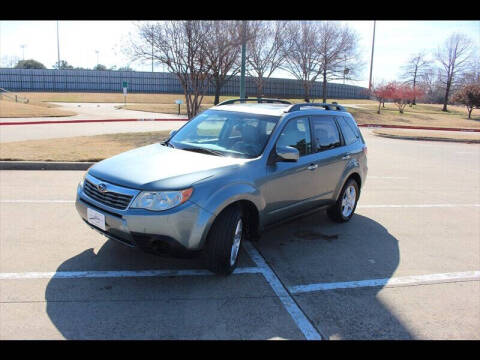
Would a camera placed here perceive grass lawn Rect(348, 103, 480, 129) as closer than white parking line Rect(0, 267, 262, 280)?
No

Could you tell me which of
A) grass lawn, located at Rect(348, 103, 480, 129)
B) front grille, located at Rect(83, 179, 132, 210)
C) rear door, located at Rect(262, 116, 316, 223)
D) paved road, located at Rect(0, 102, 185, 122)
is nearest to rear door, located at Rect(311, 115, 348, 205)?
rear door, located at Rect(262, 116, 316, 223)

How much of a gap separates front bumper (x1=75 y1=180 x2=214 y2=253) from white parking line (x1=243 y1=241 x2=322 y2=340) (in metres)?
0.87

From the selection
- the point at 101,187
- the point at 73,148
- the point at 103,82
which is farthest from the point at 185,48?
the point at 103,82

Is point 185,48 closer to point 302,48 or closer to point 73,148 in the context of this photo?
point 73,148

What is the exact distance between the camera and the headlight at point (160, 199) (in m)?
3.67

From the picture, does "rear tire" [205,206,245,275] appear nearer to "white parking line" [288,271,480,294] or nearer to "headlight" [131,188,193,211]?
"headlight" [131,188,193,211]

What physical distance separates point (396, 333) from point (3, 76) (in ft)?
212

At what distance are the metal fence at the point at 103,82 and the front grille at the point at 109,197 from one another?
53291 millimetres

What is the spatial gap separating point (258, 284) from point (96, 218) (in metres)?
1.72

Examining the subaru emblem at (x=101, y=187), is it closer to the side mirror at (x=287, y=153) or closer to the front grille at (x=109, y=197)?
the front grille at (x=109, y=197)

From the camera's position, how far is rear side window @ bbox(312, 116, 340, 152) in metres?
5.47

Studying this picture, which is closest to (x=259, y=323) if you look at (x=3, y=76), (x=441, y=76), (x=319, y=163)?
(x=319, y=163)
